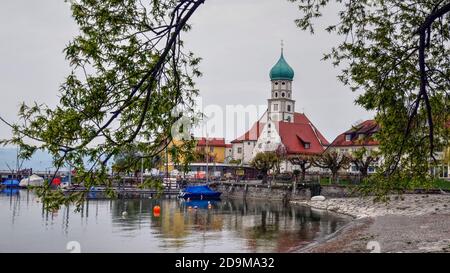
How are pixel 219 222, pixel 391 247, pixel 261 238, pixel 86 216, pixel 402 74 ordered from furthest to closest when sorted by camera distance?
pixel 86 216
pixel 219 222
pixel 261 238
pixel 391 247
pixel 402 74

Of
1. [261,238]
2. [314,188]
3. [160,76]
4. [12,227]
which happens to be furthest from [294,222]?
[160,76]

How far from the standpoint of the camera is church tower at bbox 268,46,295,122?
107 m

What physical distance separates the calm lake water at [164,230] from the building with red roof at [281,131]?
43.1m

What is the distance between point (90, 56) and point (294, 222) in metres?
34.1

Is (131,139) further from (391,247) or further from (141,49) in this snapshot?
(391,247)

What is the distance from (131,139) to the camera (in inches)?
325

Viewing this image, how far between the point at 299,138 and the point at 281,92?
55.8ft

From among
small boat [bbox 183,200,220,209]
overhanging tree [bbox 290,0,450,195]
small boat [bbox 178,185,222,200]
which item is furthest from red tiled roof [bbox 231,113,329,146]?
overhanging tree [bbox 290,0,450,195]

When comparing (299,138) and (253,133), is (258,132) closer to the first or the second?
(253,133)

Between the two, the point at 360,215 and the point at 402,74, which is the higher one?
the point at 402,74

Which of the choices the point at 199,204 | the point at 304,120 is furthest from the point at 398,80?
the point at 304,120

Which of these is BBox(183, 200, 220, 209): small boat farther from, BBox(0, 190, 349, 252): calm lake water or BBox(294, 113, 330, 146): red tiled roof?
BBox(294, 113, 330, 146): red tiled roof

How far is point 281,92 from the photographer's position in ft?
354
